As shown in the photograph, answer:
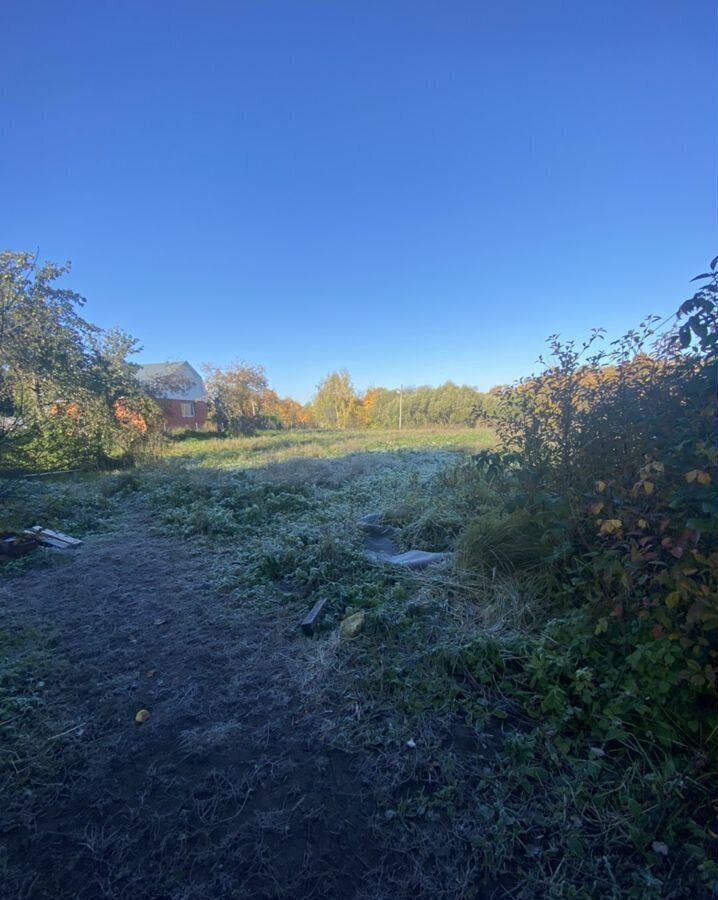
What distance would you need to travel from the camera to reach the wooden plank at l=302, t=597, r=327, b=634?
221 cm

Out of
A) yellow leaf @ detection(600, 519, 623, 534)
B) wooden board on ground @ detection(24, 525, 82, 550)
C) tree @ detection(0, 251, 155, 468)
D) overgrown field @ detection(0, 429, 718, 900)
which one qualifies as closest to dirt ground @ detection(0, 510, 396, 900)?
overgrown field @ detection(0, 429, 718, 900)

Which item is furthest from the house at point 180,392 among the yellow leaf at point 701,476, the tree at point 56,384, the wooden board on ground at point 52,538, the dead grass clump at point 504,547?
the yellow leaf at point 701,476

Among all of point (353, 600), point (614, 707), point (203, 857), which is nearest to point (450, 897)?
point (203, 857)

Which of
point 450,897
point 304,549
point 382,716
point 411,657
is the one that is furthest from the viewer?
point 304,549

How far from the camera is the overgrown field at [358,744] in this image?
42.5 inches

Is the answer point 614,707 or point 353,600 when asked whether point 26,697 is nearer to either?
point 353,600

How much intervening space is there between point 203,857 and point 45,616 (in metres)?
2.07

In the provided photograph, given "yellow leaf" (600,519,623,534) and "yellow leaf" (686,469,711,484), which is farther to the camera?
"yellow leaf" (600,519,623,534)

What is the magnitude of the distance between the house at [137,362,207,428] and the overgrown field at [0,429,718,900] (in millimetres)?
14181

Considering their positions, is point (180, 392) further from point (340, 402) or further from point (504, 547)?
point (504, 547)

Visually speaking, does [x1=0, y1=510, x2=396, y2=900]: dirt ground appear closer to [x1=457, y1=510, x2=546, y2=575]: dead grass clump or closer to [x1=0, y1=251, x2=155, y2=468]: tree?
[x1=457, y1=510, x2=546, y2=575]: dead grass clump

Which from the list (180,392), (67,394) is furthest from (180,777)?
(180,392)

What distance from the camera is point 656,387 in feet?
5.32

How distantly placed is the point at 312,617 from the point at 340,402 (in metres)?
25.8
